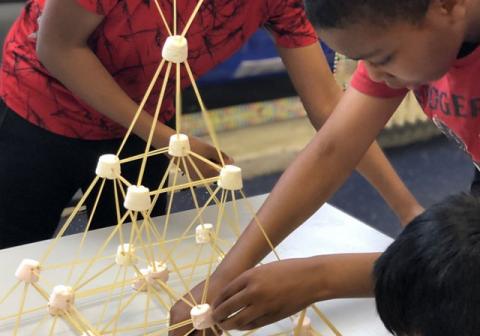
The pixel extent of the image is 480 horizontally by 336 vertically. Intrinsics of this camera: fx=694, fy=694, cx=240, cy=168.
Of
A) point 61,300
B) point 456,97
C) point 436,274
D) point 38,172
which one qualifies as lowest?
point 436,274

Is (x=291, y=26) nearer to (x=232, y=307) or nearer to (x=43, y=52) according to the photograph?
(x=43, y=52)

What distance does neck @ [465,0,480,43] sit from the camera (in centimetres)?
64

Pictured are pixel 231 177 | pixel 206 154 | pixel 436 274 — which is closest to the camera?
pixel 436 274

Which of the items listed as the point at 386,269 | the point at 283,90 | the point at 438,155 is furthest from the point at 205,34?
the point at 438,155

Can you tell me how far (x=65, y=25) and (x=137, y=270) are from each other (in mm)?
320

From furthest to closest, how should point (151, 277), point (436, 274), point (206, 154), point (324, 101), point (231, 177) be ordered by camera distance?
point (324, 101), point (206, 154), point (151, 277), point (231, 177), point (436, 274)

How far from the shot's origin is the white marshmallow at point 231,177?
2.27 feet

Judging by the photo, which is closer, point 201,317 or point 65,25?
point 201,317

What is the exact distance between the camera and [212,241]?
0.84m

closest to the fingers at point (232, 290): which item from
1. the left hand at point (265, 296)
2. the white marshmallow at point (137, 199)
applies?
the left hand at point (265, 296)

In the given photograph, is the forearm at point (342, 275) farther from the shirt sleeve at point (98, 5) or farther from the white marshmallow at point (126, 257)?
the shirt sleeve at point (98, 5)

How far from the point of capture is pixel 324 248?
938 millimetres

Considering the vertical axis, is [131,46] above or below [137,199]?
above

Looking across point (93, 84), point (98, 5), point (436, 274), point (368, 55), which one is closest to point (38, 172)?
point (93, 84)
